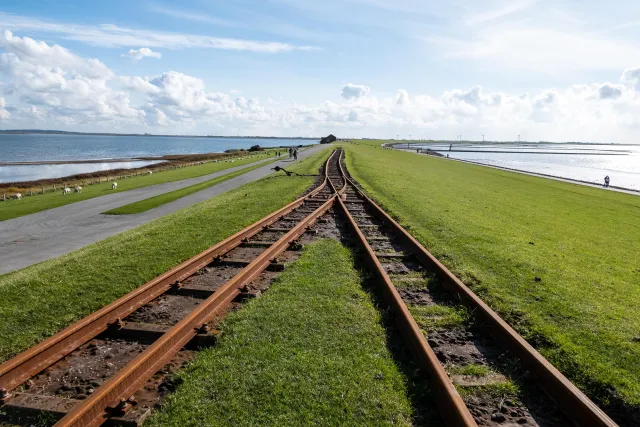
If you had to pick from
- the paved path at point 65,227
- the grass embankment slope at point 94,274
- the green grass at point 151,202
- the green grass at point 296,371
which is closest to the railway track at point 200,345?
the green grass at point 296,371

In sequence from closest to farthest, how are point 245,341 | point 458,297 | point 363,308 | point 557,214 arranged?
point 245,341, point 363,308, point 458,297, point 557,214

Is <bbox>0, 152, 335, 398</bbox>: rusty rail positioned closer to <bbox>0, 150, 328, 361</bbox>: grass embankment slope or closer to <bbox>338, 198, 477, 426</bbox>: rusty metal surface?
<bbox>0, 150, 328, 361</bbox>: grass embankment slope

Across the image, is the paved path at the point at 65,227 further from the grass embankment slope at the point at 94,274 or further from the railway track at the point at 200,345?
the railway track at the point at 200,345

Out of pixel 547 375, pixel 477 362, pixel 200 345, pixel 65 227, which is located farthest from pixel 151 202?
pixel 547 375

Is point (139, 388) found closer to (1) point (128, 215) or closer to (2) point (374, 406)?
(2) point (374, 406)

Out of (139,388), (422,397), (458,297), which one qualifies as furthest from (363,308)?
(139,388)
